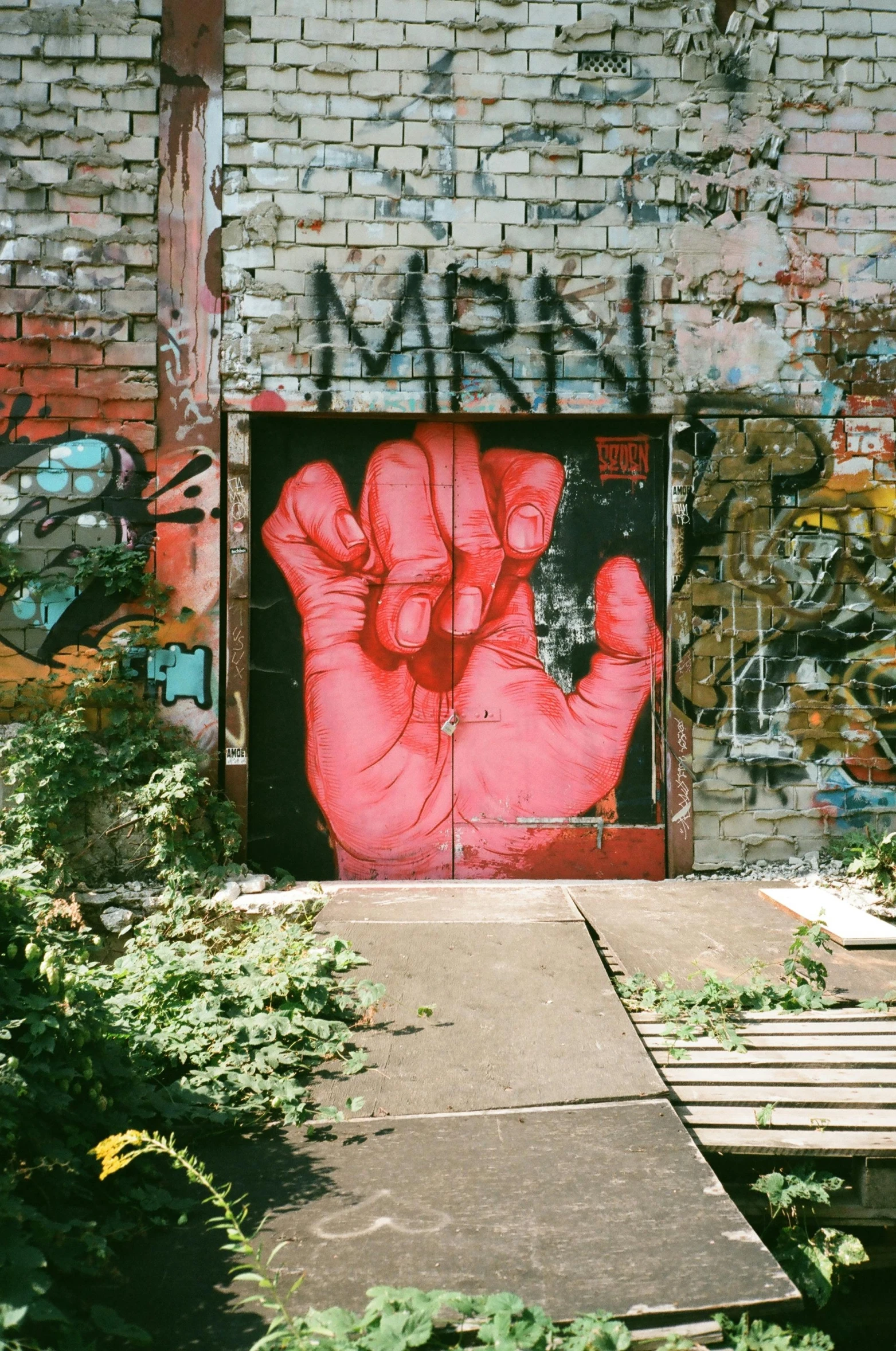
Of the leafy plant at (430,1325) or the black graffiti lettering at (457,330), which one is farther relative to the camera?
the black graffiti lettering at (457,330)

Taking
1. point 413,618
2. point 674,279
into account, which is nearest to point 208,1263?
point 413,618

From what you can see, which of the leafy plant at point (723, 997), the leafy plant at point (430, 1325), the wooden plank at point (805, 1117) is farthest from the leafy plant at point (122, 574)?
the wooden plank at point (805, 1117)

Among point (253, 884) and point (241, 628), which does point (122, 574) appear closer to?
point (241, 628)

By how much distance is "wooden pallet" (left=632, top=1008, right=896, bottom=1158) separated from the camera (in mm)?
2723

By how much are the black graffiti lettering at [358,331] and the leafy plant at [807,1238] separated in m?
4.19

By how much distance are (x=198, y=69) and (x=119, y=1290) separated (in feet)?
19.3

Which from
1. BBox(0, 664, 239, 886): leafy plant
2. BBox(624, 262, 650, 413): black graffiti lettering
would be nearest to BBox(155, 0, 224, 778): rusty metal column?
BBox(0, 664, 239, 886): leafy plant

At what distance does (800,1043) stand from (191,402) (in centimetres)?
448

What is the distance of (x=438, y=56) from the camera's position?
5.36 m

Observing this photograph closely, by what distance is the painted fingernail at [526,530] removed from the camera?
559 centimetres

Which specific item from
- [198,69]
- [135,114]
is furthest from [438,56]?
[135,114]

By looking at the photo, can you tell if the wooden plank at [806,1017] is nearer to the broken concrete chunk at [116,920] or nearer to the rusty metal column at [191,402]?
the broken concrete chunk at [116,920]

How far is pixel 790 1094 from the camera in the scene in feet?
9.57

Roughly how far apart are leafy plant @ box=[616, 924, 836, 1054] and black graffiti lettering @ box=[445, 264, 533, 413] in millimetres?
3299
